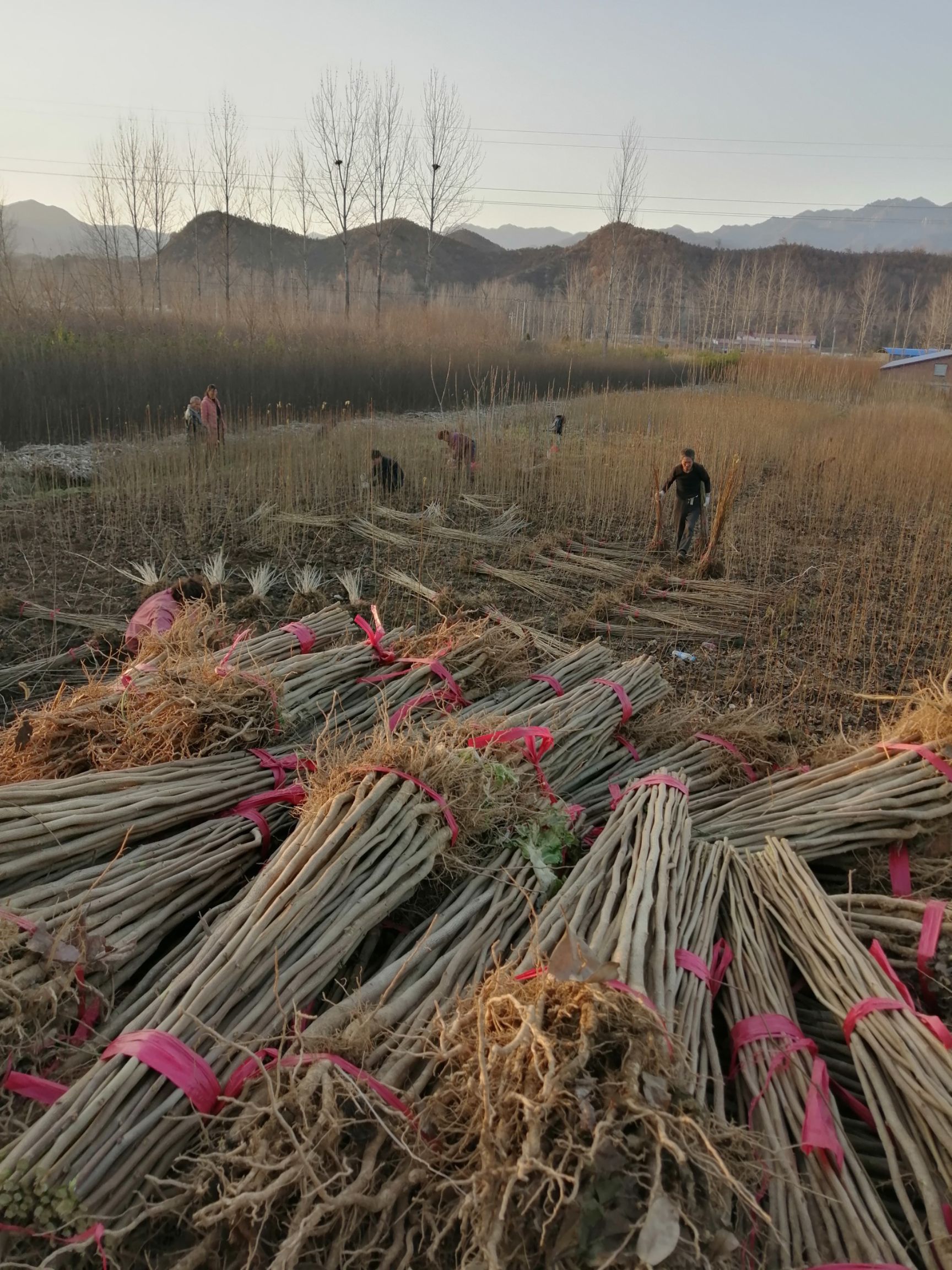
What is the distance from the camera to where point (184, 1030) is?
154 cm

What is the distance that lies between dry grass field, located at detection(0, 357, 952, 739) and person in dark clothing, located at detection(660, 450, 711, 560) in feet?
0.78

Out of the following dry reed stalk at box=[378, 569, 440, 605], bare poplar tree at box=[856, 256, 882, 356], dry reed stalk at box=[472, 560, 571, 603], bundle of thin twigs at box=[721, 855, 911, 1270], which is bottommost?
dry reed stalk at box=[472, 560, 571, 603]

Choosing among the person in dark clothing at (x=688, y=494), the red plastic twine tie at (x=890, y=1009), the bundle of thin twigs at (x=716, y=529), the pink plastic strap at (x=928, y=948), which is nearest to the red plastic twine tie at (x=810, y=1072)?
the red plastic twine tie at (x=890, y=1009)

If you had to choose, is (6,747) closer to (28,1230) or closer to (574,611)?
(28,1230)

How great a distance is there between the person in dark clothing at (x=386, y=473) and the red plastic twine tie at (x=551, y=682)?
5.71 meters

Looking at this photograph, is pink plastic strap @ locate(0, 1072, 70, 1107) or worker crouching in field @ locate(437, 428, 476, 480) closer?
pink plastic strap @ locate(0, 1072, 70, 1107)

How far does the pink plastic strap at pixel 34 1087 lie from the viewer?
143cm

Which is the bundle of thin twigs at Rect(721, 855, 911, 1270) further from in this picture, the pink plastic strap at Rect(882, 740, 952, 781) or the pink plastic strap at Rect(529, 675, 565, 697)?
the pink plastic strap at Rect(529, 675, 565, 697)

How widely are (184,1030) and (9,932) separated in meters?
0.44

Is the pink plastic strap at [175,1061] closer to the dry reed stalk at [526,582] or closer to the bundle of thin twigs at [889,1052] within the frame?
the bundle of thin twigs at [889,1052]

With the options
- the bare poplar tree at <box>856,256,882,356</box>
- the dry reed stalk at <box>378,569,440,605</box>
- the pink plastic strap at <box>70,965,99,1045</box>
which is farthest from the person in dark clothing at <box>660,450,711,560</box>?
the bare poplar tree at <box>856,256,882,356</box>

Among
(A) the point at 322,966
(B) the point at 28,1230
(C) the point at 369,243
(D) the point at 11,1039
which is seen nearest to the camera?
(B) the point at 28,1230

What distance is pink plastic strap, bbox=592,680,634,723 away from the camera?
3.40 meters

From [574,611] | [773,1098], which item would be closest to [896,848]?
[773,1098]
